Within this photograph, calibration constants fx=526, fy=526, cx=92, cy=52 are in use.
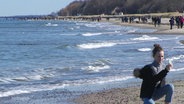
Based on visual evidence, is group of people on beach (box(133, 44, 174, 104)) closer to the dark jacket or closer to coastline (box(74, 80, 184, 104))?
the dark jacket

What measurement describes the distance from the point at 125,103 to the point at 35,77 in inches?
305

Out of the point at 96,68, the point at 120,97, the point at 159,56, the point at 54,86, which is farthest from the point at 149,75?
the point at 96,68

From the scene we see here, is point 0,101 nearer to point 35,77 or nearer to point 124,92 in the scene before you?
point 124,92

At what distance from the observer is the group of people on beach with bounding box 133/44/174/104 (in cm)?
793

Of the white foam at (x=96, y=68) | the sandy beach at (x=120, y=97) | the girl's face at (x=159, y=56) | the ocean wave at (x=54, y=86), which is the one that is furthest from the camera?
the white foam at (x=96, y=68)

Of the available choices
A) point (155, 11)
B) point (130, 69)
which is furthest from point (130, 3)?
point (130, 69)

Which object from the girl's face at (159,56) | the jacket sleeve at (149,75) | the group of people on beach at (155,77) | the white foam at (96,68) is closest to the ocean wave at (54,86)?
the white foam at (96,68)

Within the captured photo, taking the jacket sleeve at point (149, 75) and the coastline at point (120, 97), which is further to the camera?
the coastline at point (120, 97)

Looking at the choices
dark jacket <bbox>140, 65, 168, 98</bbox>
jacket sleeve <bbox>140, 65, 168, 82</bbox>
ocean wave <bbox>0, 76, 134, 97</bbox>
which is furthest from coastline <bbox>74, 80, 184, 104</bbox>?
jacket sleeve <bbox>140, 65, 168, 82</bbox>

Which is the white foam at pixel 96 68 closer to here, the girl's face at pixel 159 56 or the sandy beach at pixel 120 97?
the sandy beach at pixel 120 97

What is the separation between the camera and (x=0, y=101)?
1370 centimetres

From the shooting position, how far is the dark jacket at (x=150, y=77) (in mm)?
7918

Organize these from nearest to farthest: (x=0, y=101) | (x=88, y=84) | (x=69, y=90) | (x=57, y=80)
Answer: (x=0, y=101)
(x=69, y=90)
(x=88, y=84)
(x=57, y=80)

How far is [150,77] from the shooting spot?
7.98 meters
